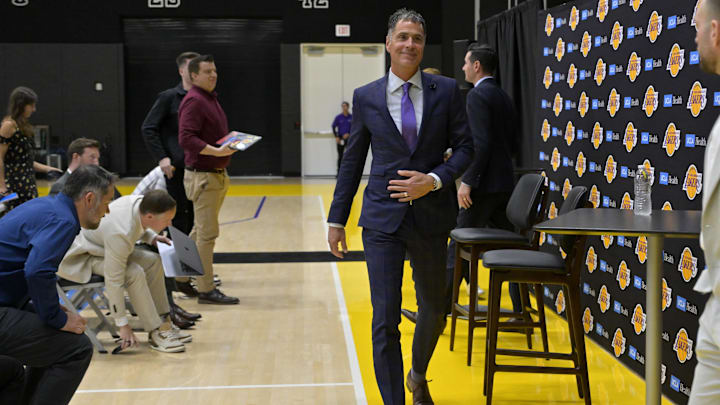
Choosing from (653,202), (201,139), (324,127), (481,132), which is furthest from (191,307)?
(324,127)

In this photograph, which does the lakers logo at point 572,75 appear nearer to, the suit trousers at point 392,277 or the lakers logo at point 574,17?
the lakers logo at point 574,17

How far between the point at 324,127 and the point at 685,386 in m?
13.9

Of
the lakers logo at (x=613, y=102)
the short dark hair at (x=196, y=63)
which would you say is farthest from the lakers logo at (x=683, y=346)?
the short dark hair at (x=196, y=63)

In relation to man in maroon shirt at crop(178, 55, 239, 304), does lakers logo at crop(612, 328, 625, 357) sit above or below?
below

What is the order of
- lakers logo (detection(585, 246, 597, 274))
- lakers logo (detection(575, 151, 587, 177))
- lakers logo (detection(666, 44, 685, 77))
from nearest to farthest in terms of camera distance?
lakers logo (detection(666, 44, 685, 77))
lakers logo (detection(585, 246, 597, 274))
lakers logo (detection(575, 151, 587, 177))

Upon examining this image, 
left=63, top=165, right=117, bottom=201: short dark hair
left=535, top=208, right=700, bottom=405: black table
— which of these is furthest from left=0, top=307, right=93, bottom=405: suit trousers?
left=535, top=208, right=700, bottom=405: black table

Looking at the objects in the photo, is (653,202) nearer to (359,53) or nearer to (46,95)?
(359,53)

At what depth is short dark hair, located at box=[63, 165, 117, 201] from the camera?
3172 mm

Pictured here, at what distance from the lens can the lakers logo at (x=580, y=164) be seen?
16.2 ft

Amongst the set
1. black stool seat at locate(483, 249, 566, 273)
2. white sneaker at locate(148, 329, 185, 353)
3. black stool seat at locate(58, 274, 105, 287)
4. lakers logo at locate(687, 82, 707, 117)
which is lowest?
white sneaker at locate(148, 329, 185, 353)

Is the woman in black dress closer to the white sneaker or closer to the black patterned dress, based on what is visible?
the black patterned dress

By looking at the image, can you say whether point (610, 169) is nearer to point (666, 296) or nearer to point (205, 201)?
point (666, 296)

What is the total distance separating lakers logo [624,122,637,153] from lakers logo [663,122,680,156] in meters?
0.34

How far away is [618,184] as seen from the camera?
4.41 metres
